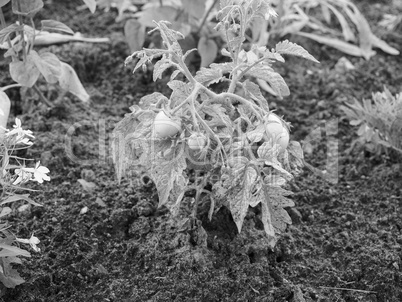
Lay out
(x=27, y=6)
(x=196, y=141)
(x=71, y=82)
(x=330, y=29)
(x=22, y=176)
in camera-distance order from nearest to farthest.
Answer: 1. (x=196, y=141)
2. (x=22, y=176)
3. (x=27, y=6)
4. (x=71, y=82)
5. (x=330, y=29)

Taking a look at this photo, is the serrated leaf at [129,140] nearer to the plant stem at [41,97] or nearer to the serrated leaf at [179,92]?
the serrated leaf at [179,92]

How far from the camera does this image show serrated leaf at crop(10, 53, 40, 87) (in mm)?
2145

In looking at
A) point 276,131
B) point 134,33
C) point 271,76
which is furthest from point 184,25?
point 276,131

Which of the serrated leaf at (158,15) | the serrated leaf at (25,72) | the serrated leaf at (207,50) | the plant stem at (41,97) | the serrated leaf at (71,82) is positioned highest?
the serrated leaf at (158,15)

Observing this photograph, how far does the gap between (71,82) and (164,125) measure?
0.95 meters

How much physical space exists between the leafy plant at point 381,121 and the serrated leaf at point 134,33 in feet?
2.95

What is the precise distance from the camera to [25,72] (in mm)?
2158

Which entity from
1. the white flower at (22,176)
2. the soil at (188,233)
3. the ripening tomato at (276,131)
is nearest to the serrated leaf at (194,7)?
the soil at (188,233)

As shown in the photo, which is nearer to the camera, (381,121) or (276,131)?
(276,131)

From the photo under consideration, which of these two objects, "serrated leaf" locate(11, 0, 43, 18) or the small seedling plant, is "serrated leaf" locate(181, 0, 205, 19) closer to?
"serrated leaf" locate(11, 0, 43, 18)

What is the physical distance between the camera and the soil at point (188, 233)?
175cm

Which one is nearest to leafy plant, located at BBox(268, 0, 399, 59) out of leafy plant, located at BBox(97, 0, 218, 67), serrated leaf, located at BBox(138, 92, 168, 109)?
leafy plant, located at BBox(97, 0, 218, 67)

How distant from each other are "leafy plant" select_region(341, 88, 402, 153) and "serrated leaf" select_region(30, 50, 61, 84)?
1020mm

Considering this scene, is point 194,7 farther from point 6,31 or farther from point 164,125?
point 164,125
